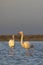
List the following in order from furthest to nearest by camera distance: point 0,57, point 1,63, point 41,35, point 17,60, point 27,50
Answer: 1. point 41,35
2. point 27,50
3. point 0,57
4. point 17,60
5. point 1,63

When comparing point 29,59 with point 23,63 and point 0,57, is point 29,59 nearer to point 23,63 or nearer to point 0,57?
point 23,63

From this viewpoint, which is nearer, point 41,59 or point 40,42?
point 41,59

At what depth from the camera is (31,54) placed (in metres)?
7.50

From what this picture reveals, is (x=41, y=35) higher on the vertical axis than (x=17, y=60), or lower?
higher

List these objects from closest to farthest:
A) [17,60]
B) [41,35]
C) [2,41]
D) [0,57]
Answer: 1. [17,60]
2. [0,57]
3. [41,35]
4. [2,41]

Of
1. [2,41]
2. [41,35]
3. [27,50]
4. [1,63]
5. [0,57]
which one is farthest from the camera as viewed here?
[2,41]

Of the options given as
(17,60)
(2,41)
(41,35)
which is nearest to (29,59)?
(17,60)

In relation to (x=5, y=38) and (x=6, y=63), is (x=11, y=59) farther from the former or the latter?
(x=5, y=38)

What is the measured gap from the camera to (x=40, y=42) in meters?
10.6

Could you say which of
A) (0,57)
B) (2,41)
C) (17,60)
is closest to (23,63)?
(17,60)

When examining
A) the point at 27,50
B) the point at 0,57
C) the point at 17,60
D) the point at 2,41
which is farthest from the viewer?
the point at 2,41

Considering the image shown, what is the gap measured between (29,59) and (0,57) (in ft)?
2.97

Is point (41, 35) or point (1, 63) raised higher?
point (41, 35)

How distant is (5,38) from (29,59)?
12.8 feet
